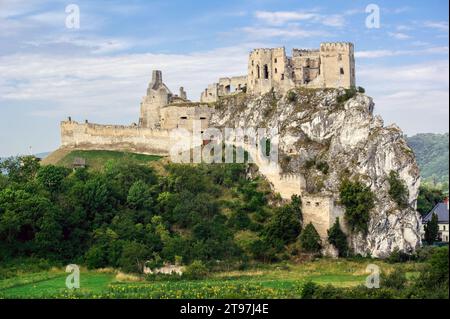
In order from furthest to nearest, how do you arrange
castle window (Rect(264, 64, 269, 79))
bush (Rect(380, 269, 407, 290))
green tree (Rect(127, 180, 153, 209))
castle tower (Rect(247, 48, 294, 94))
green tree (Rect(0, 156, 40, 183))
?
castle window (Rect(264, 64, 269, 79)), castle tower (Rect(247, 48, 294, 94)), green tree (Rect(0, 156, 40, 183)), green tree (Rect(127, 180, 153, 209)), bush (Rect(380, 269, 407, 290))

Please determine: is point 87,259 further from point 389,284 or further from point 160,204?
point 389,284

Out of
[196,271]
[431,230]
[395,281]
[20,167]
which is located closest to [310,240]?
[196,271]

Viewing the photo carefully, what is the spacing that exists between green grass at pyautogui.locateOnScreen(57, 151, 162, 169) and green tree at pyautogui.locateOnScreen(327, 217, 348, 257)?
1570cm

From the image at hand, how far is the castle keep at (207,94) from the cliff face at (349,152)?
171cm

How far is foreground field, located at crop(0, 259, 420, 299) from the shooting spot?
43.3 meters

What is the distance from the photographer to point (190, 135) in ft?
214

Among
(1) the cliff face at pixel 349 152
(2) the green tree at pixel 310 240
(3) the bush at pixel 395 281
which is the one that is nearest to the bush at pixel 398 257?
(1) the cliff face at pixel 349 152

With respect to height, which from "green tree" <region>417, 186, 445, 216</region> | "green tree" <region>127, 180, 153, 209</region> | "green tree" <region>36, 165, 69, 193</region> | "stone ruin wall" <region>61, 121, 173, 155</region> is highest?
"stone ruin wall" <region>61, 121, 173, 155</region>

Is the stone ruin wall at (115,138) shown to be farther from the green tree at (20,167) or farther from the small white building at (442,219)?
the small white building at (442,219)

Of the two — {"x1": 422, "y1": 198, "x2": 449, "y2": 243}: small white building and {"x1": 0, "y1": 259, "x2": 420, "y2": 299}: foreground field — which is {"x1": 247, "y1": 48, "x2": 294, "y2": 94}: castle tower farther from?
{"x1": 0, "y1": 259, "x2": 420, "y2": 299}: foreground field

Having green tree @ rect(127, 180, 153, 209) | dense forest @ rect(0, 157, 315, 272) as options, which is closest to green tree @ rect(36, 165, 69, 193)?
dense forest @ rect(0, 157, 315, 272)

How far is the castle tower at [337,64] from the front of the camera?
63.3 meters

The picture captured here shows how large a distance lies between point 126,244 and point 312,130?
1651 cm
